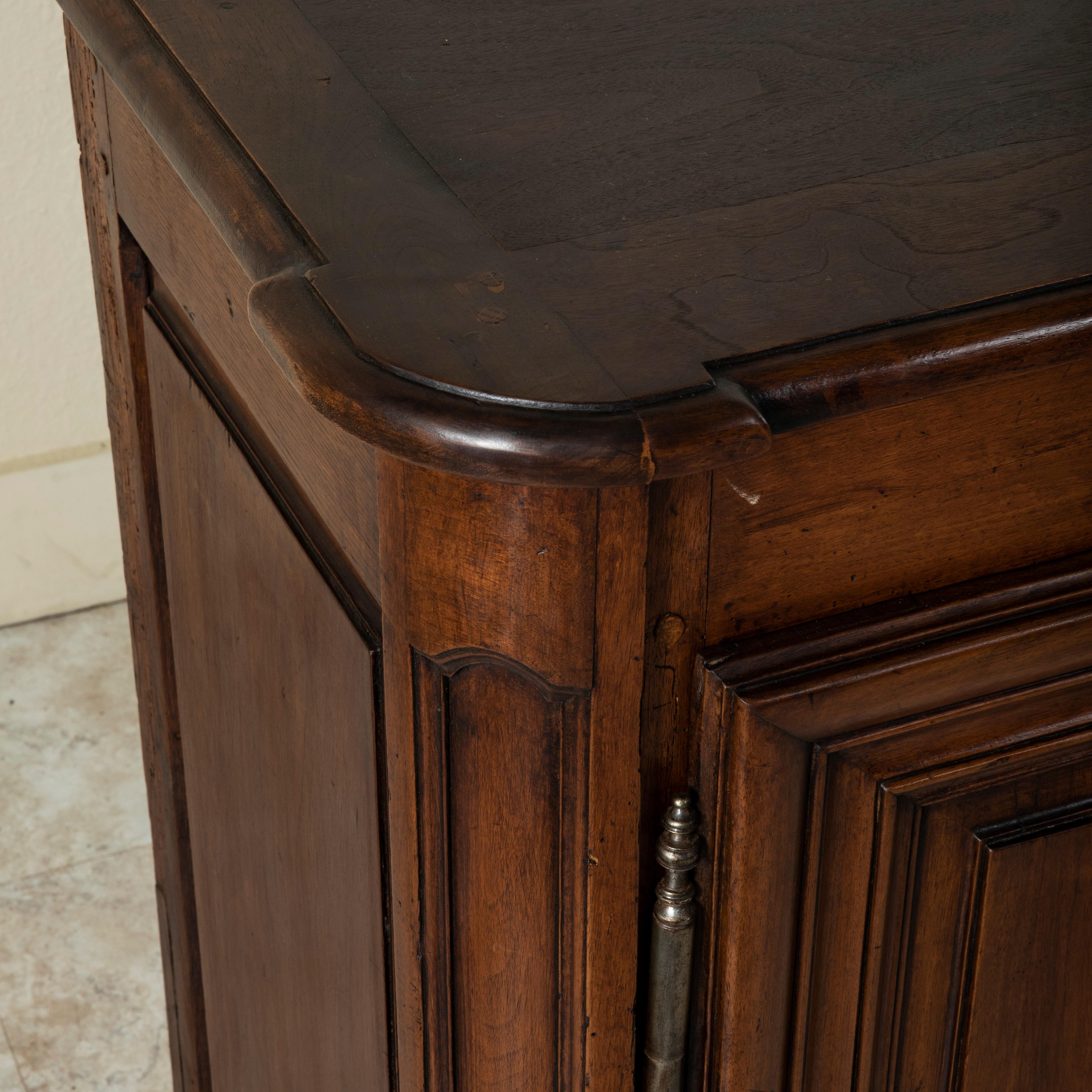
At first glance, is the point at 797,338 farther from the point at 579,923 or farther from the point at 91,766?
the point at 91,766

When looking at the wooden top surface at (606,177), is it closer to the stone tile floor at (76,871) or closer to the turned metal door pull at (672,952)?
the turned metal door pull at (672,952)

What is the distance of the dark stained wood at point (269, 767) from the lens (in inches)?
28.5

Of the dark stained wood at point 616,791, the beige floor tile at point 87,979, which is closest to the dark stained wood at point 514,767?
the dark stained wood at point 616,791

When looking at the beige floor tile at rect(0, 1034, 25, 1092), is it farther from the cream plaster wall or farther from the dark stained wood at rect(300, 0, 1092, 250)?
the dark stained wood at rect(300, 0, 1092, 250)

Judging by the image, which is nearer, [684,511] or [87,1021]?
[684,511]

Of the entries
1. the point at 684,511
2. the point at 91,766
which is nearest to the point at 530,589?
the point at 684,511

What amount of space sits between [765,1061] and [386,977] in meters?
0.18

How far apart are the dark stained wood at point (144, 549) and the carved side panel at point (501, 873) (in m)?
0.44

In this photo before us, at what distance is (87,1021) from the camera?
66.3 inches

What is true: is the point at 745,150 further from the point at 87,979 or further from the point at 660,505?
the point at 87,979

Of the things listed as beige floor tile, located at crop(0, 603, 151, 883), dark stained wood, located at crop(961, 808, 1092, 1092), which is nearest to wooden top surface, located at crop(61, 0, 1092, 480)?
dark stained wood, located at crop(961, 808, 1092, 1092)

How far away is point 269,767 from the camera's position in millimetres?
854

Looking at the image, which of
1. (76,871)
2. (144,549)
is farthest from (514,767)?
(76,871)

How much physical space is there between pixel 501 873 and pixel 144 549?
48cm
